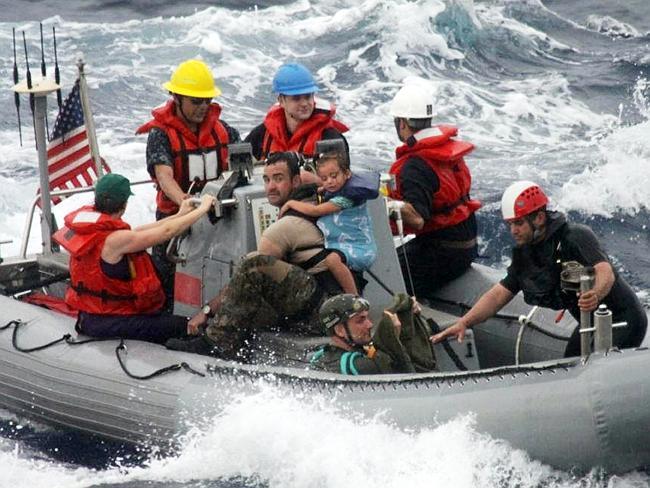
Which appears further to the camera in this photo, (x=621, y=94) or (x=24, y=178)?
(x=621, y=94)

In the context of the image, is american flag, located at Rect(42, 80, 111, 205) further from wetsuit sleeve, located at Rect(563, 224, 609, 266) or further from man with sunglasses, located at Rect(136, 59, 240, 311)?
wetsuit sleeve, located at Rect(563, 224, 609, 266)

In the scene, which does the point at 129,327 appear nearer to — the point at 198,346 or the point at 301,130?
the point at 198,346

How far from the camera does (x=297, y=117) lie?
902 centimetres

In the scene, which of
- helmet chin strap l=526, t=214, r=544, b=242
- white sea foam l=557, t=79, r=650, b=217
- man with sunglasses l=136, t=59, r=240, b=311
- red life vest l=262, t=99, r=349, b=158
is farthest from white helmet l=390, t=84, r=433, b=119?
white sea foam l=557, t=79, r=650, b=217

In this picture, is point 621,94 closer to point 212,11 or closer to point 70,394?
point 212,11

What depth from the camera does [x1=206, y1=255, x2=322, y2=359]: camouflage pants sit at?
7.82 metres

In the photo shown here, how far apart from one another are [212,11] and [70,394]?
12.5 m

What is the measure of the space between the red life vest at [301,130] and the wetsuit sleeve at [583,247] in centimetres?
224

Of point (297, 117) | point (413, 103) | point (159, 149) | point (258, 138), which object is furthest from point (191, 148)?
point (413, 103)

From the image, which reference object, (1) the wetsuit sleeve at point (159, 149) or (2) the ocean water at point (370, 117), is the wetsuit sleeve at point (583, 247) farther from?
(1) the wetsuit sleeve at point (159, 149)

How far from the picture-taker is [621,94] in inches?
689

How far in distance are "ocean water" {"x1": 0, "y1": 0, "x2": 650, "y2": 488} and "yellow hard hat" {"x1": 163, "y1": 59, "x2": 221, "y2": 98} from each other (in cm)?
216

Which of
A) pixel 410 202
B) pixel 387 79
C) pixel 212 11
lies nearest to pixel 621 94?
pixel 387 79

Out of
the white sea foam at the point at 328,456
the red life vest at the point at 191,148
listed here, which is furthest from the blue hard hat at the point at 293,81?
the white sea foam at the point at 328,456
